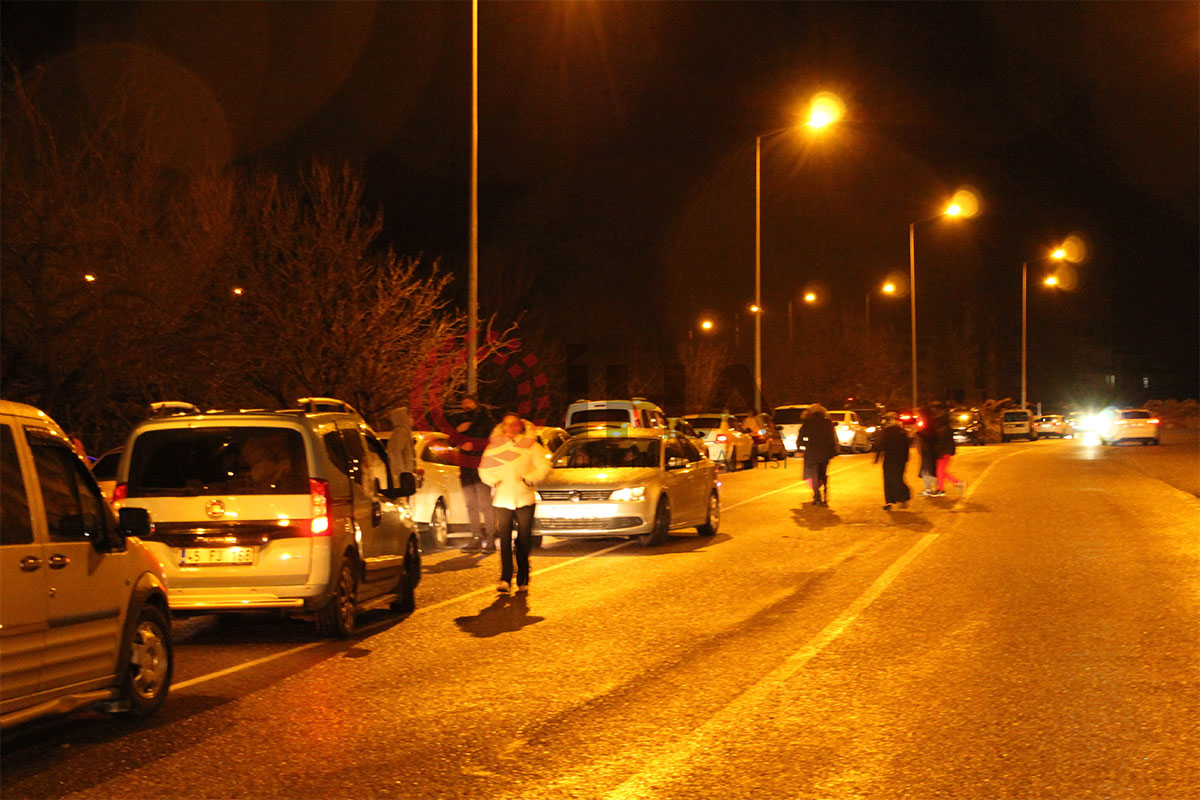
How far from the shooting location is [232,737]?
6.93m

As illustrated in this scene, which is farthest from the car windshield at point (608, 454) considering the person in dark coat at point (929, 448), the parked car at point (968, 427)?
the parked car at point (968, 427)

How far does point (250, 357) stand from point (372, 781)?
61.1 ft

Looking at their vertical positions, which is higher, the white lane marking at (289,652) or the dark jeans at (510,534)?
the dark jeans at (510,534)

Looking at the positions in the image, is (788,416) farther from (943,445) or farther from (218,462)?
(218,462)

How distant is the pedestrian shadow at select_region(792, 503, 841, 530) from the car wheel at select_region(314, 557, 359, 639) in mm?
9615

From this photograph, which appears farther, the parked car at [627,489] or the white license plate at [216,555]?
the parked car at [627,489]

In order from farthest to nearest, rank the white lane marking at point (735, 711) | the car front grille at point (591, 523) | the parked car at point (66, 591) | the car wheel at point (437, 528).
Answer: the car wheel at point (437, 528) → the car front grille at point (591, 523) → the parked car at point (66, 591) → the white lane marking at point (735, 711)

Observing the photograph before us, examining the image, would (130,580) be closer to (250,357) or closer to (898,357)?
(250,357)

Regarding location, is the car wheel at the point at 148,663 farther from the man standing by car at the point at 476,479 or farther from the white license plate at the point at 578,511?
the white license plate at the point at 578,511

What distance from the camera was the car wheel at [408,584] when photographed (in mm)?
11625

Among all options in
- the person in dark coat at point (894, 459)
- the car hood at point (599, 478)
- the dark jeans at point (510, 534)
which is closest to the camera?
the dark jeans at point (510, 534)

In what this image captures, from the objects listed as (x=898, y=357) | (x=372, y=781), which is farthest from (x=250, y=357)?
(x=898, y=357)

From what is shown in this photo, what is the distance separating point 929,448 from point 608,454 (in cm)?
849

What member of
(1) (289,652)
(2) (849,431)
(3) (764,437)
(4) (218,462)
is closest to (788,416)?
(2) (849,431)
